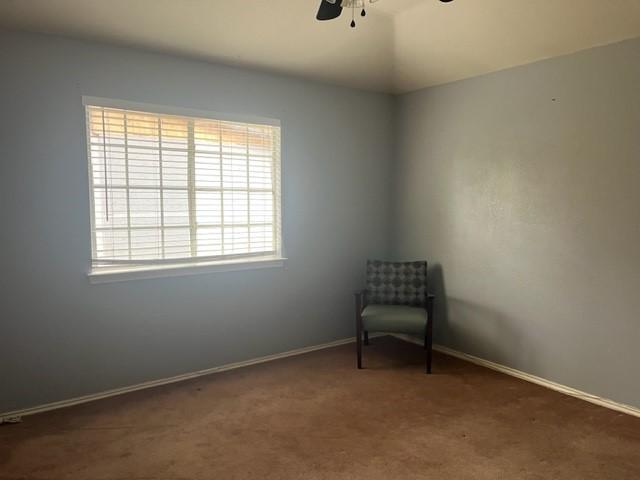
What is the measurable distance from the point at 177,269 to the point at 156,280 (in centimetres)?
17

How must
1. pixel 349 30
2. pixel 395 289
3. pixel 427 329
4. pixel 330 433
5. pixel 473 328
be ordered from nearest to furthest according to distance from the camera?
pixel 330 433 < pixel 349 30 < pixel 427 329 < pixel 473 328 < pixel 395 289

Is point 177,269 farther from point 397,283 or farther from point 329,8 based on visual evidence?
point 329,8

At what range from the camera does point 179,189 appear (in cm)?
346

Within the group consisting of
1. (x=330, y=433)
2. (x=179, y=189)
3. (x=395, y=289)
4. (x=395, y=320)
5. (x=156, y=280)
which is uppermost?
(x=179, y=189)

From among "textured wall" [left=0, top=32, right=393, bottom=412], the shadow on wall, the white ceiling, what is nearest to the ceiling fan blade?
the white ceiling

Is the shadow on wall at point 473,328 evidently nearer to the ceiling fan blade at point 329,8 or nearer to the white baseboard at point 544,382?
the white baseboard at point 544,382

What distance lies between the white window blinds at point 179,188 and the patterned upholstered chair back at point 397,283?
0.92 m

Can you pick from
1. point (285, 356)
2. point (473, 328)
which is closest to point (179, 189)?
point (285, 356)

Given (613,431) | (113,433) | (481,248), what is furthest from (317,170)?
(613,431)

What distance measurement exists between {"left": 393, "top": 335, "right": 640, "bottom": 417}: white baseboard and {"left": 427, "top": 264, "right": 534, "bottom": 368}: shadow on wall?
0.14 ft

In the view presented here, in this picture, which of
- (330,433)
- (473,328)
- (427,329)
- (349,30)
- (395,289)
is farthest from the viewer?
(395,289)

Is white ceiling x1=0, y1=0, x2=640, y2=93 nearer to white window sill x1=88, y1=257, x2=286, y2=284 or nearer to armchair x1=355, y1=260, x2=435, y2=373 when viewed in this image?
white window sill x1=88, y1=257, x2=286, y2=284

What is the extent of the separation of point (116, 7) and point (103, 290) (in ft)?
5.88

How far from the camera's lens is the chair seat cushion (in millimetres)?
3652
